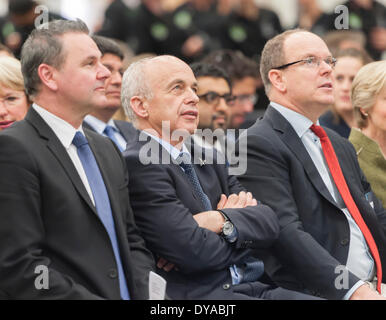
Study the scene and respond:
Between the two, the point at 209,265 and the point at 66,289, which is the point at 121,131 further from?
the point at 66,289

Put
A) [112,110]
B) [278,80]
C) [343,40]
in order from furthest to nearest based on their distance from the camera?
[343,40]
[112,110]
[278,80]

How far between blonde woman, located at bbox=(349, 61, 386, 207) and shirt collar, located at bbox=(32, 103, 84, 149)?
1.95 meters

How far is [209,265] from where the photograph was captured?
10.1 ft

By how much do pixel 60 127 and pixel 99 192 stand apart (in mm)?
305

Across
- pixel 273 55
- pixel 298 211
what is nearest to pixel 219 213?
pixel 298 211

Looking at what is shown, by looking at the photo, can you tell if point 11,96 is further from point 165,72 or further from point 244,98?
point 244,98

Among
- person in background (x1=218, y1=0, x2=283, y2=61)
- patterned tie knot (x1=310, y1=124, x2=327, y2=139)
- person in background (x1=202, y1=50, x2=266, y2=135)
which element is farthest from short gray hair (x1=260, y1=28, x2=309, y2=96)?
person in background (x1=218, y1=0, x2=283, y2=61)

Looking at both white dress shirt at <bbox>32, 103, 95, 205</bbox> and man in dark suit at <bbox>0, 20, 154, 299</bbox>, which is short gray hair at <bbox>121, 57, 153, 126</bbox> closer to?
man in dark suit at <bbox>0, 20, 154, 299</bbox>

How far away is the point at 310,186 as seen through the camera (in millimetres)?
3557

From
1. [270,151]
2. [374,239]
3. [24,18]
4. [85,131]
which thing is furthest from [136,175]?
[24,18]

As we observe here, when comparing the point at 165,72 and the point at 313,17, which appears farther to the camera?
the point at 313,17

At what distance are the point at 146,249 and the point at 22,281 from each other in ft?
2.06

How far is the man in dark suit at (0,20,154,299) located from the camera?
2643 mm
